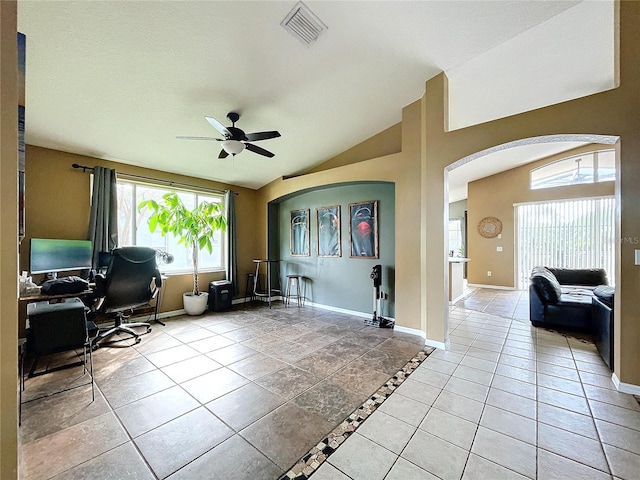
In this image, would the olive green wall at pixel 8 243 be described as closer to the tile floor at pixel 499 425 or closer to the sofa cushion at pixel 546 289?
the tile floor at pixel 499 425

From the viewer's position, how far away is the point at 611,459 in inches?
59.7

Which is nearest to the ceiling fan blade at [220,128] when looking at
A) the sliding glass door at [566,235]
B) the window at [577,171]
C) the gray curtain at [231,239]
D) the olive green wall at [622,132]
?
the gray curtain at [231,239]

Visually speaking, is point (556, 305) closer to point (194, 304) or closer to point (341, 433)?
point (341, 433)

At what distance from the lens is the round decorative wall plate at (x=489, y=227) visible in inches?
289

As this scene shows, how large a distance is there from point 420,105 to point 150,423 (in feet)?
14.8

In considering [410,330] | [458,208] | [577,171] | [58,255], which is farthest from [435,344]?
[458,208]

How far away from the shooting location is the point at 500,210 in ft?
24.0

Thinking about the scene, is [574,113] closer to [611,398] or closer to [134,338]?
[611,398]

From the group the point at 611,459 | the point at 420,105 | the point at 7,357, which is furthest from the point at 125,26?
the point at 611,459

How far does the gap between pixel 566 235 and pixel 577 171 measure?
1.59 meters

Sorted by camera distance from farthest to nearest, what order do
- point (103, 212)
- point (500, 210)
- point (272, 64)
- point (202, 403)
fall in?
1. point (500, 210)
2. point (103, 212)
3. point (272, 64)
4. point (202, 403)

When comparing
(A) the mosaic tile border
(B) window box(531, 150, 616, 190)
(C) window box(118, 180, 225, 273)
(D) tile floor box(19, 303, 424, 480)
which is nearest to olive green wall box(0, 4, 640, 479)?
(D) tile floor box(19, 303, 424, 480)

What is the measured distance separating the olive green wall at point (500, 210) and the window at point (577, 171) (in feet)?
0.46

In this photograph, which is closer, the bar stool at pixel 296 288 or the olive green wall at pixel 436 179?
the olive green wall at pixel 436 179
